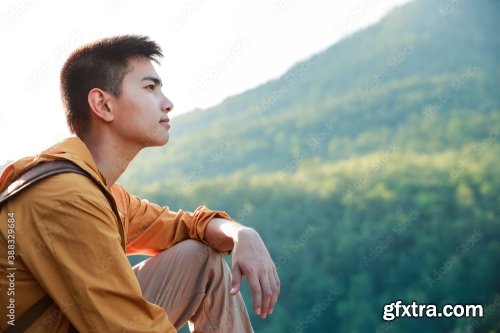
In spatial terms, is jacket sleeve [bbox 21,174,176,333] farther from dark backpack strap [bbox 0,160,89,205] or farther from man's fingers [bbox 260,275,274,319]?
man's fingers [bbox 260,275,274,319]

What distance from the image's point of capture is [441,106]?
30.3 feet

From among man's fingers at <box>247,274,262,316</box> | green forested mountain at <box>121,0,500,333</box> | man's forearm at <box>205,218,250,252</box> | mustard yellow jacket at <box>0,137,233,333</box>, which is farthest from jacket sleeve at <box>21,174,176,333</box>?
green forested mountain at <box>121,0,500,333</box>

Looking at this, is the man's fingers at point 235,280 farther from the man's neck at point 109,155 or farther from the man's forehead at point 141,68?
the man's forehead at point 141,68

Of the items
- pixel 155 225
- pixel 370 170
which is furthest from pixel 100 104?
pixel 370 170

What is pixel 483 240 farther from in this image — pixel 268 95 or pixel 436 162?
pixel 268 95

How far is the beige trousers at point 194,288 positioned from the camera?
1625 mm

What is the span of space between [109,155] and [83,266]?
1.41 ft

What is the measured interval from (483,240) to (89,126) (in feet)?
21.1

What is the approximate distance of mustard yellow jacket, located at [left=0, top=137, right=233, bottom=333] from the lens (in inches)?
48.7

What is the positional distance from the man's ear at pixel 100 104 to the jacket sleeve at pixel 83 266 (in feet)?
1.27

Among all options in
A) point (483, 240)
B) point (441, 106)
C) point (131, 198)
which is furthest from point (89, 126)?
point (441, 106)
